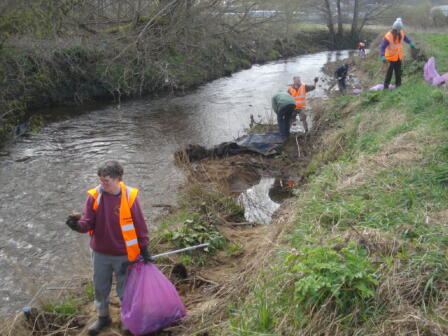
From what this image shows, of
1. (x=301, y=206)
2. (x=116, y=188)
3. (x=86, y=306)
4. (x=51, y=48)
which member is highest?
(x=51, y=48)

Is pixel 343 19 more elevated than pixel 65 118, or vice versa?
pixel 343 19

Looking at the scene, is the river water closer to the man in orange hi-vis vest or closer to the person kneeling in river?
the man in orange hi-vis vest

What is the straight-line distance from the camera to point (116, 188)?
4.15m

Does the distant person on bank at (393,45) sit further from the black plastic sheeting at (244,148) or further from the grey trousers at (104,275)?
the grey trousers at (104,275)

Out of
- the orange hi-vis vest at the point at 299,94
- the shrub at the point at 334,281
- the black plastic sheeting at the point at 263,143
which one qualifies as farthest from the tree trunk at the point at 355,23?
the shrub at the point at 334,281

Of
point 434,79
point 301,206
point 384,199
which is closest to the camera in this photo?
point 384,199

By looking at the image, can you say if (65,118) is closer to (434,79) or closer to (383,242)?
(434,79)

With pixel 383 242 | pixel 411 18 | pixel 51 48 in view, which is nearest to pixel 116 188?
pixel 383 242

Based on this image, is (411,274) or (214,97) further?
(214,97)

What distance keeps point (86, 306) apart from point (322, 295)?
315cm

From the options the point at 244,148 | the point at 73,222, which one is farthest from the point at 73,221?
the point at 244,148

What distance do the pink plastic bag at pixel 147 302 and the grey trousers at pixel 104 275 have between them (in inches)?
7.7

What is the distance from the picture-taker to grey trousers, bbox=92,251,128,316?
437 cm

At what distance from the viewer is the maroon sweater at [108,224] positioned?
4.20 metres
